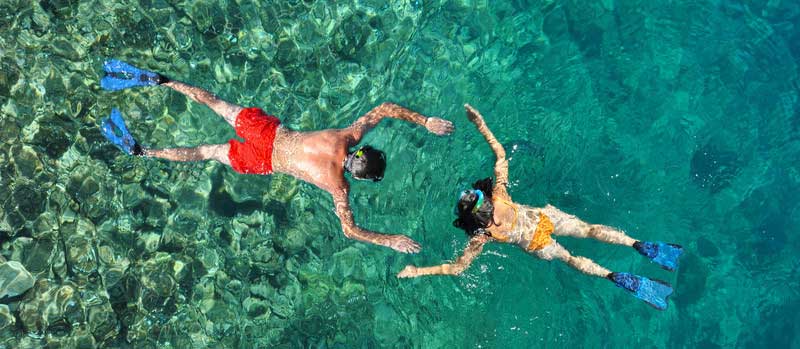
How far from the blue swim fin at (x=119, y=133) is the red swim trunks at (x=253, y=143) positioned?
4.02 feet

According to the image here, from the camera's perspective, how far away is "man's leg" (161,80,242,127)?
6.46m

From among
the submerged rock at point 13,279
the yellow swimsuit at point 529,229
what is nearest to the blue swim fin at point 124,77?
the submerged rock at point 13,279

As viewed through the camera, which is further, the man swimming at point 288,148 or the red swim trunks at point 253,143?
the red swim trunks at point 253,143

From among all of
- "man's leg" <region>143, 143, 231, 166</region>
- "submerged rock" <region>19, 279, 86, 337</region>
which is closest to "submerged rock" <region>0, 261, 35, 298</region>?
"submerged rock" <region>19, 279, 86, 337</region>

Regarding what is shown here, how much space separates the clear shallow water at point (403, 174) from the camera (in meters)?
6.82

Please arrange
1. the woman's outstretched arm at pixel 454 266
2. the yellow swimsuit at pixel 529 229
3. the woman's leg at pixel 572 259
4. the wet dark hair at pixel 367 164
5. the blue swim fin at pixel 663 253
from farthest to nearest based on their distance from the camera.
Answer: the woman's leg at pixel 572 259 < the blue swim fin at pixel 663 253 < the yellow swimsuit at pixel 529 229 < the woman's outstretched arm at pixel 454 266 < the wet dark hair at pixel 367 164

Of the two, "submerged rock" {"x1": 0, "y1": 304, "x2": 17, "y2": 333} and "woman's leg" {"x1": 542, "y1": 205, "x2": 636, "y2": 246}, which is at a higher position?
"woman's leg" {"x1": 542, "y1": 205, "x2": 636, "y2": 246}

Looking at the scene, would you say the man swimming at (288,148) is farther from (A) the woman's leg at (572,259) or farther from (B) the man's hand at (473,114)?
(A) the woman's leg at (572,259)

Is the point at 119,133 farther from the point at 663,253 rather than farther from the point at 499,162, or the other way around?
the point at 663,253

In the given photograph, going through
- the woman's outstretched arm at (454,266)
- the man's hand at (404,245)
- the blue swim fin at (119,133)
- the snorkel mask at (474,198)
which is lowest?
the woman's outstretched arm at (454,266)

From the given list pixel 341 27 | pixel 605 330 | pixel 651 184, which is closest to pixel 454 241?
pixel 605 330

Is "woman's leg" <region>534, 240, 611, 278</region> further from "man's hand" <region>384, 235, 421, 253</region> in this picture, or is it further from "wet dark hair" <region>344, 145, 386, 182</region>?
"wet dark hair" <region>344, 145, 386, 182</region>

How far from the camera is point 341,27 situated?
7457mm

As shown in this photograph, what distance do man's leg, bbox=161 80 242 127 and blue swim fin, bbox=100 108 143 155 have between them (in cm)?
71
